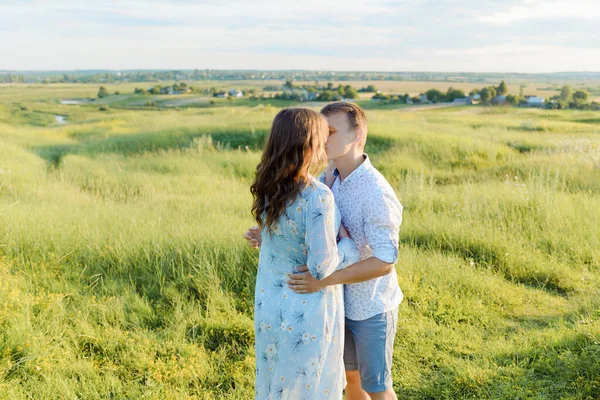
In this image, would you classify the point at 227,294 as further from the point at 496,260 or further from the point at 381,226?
the point at 496,260

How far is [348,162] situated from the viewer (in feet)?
8.18

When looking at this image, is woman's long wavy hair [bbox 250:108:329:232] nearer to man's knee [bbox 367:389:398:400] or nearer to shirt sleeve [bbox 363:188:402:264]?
shirt sleeve [bbox 363:188:402:264]

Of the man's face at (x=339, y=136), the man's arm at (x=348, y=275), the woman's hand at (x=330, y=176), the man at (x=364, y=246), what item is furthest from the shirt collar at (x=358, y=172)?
the man's arm at (x=348, y=275)

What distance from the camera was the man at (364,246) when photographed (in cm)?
231

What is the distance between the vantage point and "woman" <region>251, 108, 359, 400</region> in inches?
83.0

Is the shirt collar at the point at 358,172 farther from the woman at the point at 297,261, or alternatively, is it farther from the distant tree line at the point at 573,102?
the distant tree line at the point at 573,102

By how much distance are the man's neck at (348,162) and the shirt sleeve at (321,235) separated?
1.23 ft

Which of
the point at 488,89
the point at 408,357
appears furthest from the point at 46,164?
the point at 488,89

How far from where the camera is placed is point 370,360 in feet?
8.46

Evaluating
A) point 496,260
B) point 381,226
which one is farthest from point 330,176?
point 496,260

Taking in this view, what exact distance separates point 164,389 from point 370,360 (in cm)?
178

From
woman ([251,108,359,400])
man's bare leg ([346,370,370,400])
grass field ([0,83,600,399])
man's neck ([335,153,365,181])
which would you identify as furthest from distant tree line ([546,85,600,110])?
woman ([251,108,359,400])

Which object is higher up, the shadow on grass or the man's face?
the man's face

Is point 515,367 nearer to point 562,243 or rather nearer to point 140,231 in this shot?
point 562,243
